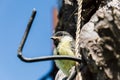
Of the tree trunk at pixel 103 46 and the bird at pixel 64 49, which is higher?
the tree trunk at pixel 103 46

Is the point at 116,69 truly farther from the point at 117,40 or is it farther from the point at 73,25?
the point at 73,25

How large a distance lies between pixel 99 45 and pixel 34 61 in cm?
29

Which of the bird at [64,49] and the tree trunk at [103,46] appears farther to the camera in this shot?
the bird at [64,49]

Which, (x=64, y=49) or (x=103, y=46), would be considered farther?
(x=64, y=49)

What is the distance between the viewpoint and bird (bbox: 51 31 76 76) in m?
3.59

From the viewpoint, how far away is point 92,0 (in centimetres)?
387

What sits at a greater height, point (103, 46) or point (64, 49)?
point (103, 46)

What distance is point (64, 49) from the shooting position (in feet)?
13.0

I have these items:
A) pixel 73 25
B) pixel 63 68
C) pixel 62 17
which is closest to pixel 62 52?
pixel 63 68

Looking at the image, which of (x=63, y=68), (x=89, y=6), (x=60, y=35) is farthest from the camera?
(x=60, y=35)

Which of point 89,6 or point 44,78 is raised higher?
point 89,6

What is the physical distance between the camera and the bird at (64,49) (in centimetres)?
359

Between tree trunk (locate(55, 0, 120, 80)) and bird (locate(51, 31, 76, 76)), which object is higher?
tree trunk (locate(55, 0, 120, 80))

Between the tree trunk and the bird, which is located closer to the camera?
the tree trunk
